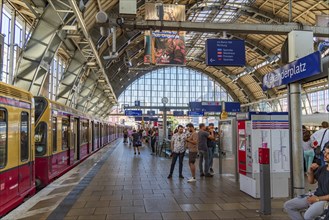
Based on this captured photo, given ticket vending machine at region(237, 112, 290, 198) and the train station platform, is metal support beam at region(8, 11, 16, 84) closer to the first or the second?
the train station platform

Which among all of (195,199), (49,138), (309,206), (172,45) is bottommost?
(195,199)

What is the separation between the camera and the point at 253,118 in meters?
6.97

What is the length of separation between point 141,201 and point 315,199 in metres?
3.62

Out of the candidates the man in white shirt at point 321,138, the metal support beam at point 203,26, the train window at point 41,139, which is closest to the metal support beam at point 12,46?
the train window at point 41,139

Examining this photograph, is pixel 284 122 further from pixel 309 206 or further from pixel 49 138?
pixel 49 138


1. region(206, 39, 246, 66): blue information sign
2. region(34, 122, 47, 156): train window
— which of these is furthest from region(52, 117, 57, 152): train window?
region(206, 39, 246, 66): blue information sign

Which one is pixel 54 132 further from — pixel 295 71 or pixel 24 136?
pixel 295 71

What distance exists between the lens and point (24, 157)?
259 inches

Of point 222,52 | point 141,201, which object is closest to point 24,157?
point 141,201

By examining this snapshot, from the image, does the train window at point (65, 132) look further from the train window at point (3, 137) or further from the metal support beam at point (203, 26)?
the train window at point (3, 137)

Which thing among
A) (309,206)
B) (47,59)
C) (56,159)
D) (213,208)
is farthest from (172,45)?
(309,206)

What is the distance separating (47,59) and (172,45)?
5.91m

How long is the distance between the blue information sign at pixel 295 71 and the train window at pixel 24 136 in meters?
5.00

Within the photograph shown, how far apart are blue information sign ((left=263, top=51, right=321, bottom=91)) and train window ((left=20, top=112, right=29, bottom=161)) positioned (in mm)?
4998
